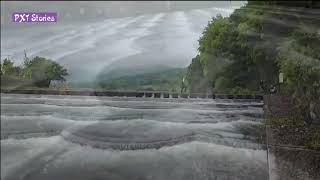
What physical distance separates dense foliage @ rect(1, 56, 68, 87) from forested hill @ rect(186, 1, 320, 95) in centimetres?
A: 95

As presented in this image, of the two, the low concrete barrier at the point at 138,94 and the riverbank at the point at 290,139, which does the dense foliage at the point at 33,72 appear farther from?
the riverbank at the point at 290,139

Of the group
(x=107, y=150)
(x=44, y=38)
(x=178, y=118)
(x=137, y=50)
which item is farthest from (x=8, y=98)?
Answer: (x=178, y=118)

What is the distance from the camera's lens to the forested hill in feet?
9.98

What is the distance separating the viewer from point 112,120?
279 centimetres

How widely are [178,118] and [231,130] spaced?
0.43m

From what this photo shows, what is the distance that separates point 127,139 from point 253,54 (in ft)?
3.83

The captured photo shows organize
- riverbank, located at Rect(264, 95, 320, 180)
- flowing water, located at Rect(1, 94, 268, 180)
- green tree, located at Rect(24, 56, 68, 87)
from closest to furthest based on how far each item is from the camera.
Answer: flowing water, located at Rect(1, 94, 268, 180)
green tree, located at Rect(24, 56, 68, 87)
riverbank, located at Rect(264, 95, 320, 180)

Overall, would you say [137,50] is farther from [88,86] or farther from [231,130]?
[231,130]

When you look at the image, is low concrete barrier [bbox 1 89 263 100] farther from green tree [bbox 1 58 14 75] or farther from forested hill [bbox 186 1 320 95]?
green tree [bbox 1 58 14 75]

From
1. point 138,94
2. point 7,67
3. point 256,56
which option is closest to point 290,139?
point 256,56

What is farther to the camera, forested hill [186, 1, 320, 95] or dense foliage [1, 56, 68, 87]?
forested hill [186, 1, 320, 95]

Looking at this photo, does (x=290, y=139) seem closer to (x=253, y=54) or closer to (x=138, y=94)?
(x=253, y=54)

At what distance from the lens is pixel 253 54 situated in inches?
122

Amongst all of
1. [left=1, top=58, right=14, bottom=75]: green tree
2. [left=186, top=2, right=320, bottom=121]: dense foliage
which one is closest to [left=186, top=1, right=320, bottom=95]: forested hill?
[left=186, top=2, right=320, bottom=121]: dense foliage
